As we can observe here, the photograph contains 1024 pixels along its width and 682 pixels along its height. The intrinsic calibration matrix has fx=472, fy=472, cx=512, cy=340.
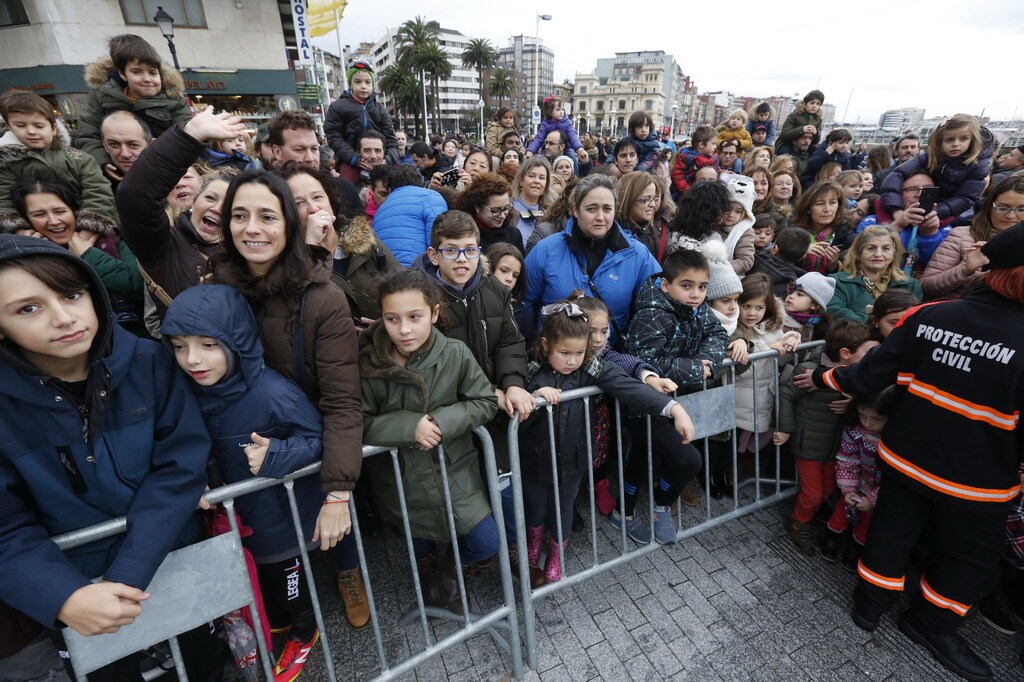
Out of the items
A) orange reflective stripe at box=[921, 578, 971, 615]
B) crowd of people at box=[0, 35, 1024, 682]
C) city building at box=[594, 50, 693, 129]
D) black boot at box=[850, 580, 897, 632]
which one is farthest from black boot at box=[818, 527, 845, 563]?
city building at box=[594, 50, 693, 129]

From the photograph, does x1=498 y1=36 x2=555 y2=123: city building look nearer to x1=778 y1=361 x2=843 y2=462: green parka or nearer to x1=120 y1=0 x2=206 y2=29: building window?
x1=120 y1=0 x2=206 y2=29: building window

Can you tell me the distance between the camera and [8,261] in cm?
147

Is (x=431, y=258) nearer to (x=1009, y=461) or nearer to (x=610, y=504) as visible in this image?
(x=610, y=504)

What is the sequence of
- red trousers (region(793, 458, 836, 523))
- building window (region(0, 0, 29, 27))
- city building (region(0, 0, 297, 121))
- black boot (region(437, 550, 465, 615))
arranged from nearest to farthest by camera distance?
black boot (region(437, 550, 465, 615)) → red trousers (region(793, 458, 836, 523)) → building window (region(0, 0, 29, 27)) → city building (region(0, 0, 297, 121))

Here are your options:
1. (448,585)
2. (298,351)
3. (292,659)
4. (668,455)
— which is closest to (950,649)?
(668,455)

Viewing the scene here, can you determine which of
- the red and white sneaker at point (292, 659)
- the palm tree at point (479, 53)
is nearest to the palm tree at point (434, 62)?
the palm tree at point (479, 53)

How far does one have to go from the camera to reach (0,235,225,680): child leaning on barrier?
1.52 meters

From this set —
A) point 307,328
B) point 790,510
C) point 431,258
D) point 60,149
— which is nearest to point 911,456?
point 790,510

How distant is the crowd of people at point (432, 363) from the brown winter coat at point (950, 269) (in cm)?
2

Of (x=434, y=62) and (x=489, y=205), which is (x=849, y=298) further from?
(x=434, y=62)

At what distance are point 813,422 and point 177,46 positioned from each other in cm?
2493

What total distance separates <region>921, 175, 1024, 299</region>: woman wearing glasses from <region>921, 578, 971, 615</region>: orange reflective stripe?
199cm

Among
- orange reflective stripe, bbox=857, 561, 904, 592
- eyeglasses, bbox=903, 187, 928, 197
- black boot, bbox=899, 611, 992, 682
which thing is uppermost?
eyeglasses, bbox=903, 187, 928, 197

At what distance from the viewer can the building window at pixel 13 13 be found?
1680cm
